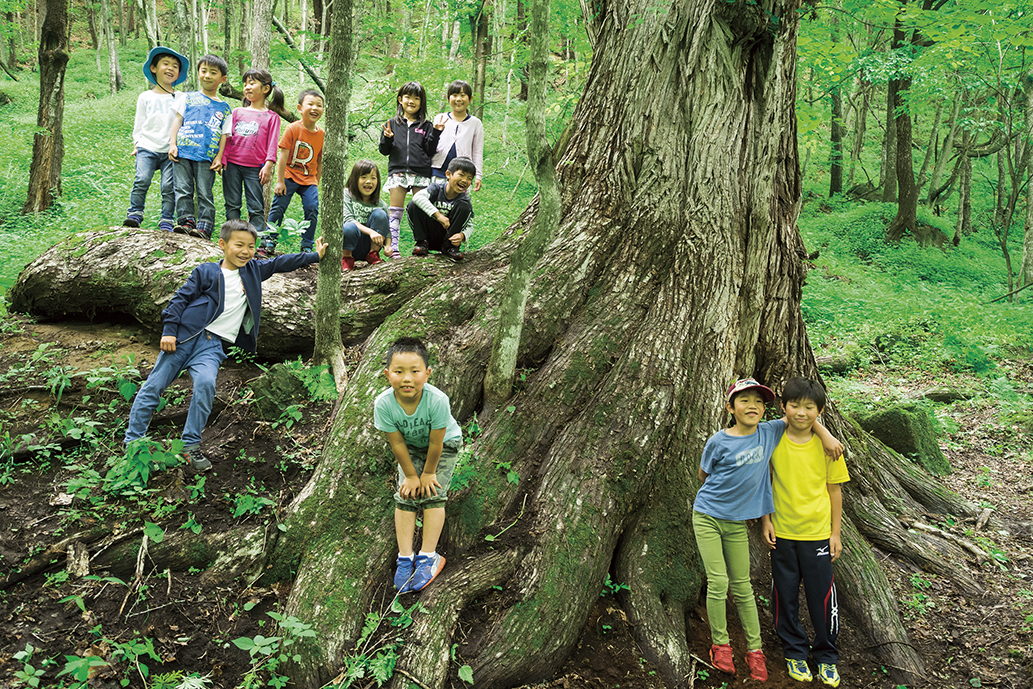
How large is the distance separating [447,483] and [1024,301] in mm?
13756

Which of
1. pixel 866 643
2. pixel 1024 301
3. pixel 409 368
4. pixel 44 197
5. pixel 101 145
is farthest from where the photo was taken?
pixel 101 145

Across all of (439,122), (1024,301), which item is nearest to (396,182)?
(439,122)

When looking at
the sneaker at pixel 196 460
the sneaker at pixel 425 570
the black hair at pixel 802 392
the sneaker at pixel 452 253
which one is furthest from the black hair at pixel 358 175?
the black hair at pixel 802 392

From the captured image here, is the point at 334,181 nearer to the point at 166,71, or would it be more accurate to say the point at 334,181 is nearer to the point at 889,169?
the point at 166,71

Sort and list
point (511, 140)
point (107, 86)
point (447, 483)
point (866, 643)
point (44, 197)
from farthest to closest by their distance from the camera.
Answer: point (107, 86) → point (511, 140) → point (44, 197) → point (866, 643) → point (447, 483)

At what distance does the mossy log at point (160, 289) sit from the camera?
509 cm

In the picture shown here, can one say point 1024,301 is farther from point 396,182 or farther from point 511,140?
point 511,140

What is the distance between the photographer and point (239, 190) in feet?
20.2

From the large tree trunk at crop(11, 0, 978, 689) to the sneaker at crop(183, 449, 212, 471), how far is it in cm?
76

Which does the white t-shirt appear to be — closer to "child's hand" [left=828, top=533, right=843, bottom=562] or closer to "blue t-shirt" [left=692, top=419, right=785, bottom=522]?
"blue t-shirt" [left=692, top=419, right=785, bottom=522]

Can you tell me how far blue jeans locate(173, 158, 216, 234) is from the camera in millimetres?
5801

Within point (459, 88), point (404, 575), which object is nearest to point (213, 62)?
point (459, 88)

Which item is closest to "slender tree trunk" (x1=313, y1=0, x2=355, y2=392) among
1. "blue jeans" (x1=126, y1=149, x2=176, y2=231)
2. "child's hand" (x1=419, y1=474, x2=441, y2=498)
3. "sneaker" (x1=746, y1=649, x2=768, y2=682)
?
"child's hand" (x1=419, y1=474, x2=441, y2=498)

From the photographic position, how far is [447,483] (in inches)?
136
